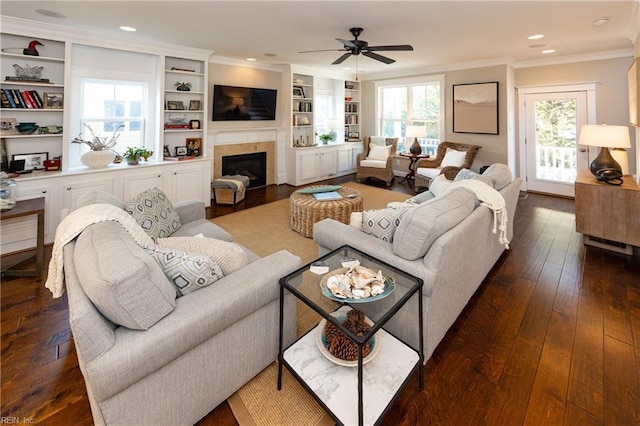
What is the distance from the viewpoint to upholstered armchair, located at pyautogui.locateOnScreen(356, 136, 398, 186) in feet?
21.9

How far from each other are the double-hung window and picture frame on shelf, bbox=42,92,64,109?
20.1 feet

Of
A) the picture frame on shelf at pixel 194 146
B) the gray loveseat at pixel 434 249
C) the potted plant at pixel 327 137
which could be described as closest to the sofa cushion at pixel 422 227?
the gray loveseat at pixel 434 249

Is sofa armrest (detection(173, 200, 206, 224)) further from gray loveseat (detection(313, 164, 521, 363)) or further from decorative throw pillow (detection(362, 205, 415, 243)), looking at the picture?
decorative throw pillow (detection(362, 205, 415, 243))

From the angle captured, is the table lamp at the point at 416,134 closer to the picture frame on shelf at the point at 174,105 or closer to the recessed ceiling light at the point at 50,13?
the picture frame on shelf at the point at 174,105

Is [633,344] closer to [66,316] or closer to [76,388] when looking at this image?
[76,388]

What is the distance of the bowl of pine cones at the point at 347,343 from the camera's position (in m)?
1.54

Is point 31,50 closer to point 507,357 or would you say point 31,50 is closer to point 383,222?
point 383,222

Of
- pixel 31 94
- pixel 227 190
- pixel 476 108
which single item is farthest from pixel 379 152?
pixel 31 94

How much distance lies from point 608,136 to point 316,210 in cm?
327

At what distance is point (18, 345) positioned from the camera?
201 centimetres

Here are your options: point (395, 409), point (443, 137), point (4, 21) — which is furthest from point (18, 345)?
point (443, 137)

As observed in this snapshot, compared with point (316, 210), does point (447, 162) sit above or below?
above

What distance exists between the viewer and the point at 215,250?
68.0 inches

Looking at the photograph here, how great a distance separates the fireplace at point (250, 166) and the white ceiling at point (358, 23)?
186 centimetres
